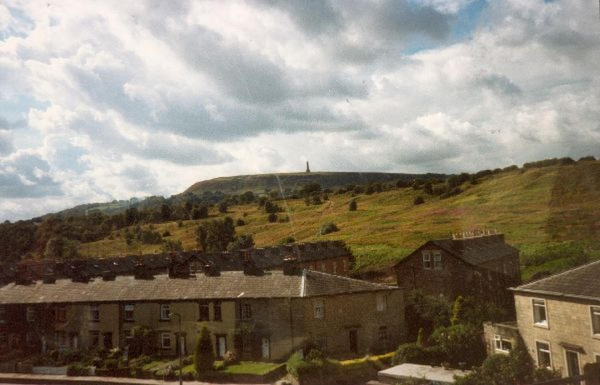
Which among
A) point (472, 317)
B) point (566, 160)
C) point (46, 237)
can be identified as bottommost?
point (472, 317)

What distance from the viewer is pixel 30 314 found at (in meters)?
38.5

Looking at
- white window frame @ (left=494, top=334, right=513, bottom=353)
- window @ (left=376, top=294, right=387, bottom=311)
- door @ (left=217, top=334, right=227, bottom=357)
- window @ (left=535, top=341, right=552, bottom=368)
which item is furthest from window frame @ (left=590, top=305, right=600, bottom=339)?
door @ (left=217, top=334, right=227, bottom=357)

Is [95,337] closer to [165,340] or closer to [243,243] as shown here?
[165,340]

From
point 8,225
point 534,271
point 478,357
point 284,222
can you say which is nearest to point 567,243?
point 534,271

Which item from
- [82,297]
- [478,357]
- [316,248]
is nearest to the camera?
[478,357]

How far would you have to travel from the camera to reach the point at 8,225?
111 meters

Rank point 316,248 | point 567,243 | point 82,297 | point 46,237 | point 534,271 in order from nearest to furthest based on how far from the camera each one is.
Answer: point 82,297, point 534,271, point 567,243, point 316,248, point 46,237

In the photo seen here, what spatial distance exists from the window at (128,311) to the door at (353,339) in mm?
16889

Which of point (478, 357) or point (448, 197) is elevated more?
point (448, 197)

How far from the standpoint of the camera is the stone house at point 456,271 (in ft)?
122

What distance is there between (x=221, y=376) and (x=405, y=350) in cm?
1123

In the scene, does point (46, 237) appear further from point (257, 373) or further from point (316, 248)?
point (257, 373)

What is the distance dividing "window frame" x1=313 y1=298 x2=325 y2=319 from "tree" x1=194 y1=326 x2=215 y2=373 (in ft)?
23.4

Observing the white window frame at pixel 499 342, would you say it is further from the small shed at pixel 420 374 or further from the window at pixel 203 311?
the window at pixel 203 311
